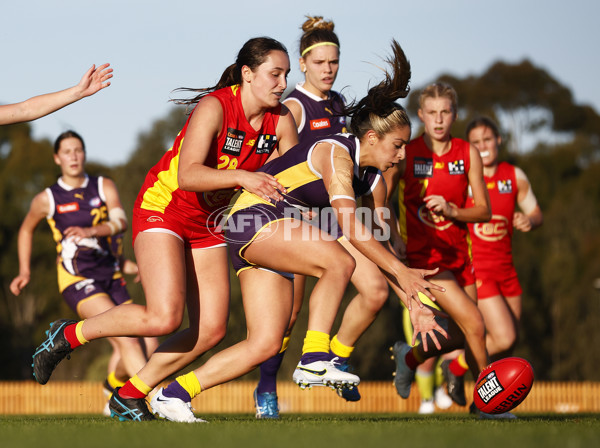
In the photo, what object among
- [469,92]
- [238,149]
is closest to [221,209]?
[238,149]

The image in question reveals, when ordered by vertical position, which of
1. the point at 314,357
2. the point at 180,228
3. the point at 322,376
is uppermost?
the point at 180,228

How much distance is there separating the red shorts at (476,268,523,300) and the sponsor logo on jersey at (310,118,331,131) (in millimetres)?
2597

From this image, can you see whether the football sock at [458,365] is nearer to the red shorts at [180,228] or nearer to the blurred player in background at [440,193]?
the blurred player in background at [440,193]

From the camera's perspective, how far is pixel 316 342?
5699 mm

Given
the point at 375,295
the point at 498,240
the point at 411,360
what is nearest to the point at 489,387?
the point at 375,295

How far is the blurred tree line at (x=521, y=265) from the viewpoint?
111 feet

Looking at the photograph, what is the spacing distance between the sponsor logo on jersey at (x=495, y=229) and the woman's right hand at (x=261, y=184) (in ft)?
15.1

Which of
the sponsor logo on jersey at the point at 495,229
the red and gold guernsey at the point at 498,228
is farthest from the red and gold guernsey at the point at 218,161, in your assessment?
the sponsor logo on jersey at the point at 495,229

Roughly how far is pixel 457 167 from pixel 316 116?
53.8 inches

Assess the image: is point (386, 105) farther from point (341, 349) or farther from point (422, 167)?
point (341, 349)

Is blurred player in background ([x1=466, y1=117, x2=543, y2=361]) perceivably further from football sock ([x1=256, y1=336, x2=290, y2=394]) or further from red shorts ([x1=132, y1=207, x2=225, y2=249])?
red shorts ([x1=132, y1=207, x2=225, y2=249])

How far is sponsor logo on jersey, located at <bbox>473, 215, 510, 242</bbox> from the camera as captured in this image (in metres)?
9.41

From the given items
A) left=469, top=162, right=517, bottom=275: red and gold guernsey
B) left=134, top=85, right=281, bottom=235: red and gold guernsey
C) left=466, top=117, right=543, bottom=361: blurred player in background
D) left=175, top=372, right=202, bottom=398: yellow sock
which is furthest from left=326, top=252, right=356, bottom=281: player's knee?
left=469, top=162, right=517, bottom=275: red and gold guernsey

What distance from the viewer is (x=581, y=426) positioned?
17.0 feet
